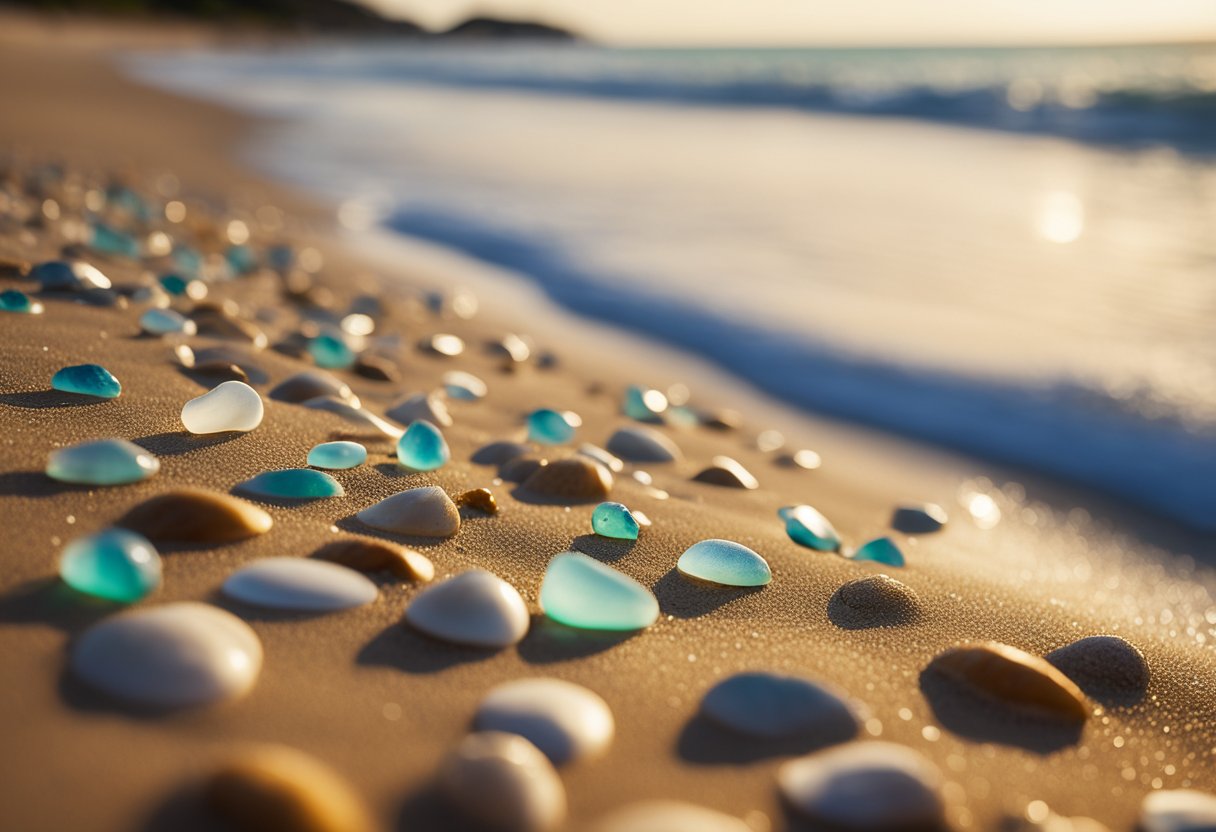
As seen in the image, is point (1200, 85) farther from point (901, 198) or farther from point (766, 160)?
point (901, 198)

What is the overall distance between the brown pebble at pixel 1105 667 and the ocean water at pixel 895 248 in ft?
3.48

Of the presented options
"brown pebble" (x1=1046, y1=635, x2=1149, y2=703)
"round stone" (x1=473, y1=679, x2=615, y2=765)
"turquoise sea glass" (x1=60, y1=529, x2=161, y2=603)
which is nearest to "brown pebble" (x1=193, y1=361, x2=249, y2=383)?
"turquoise sea glass" (x1=60, y1=529, x2=161, y2=603)

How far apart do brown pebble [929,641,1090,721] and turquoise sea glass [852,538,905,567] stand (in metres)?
0.46

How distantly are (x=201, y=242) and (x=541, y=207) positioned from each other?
2144 mm

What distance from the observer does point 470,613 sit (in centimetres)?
99

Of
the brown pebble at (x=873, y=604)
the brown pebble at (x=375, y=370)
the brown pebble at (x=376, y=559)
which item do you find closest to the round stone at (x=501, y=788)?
the brown pebble at (x=376, y=559)

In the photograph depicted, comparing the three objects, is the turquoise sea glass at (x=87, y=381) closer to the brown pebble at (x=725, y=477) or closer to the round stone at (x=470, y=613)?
the round stone at (x=470, y=613)

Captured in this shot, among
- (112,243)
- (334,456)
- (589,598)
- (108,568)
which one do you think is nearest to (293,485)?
(334,456)

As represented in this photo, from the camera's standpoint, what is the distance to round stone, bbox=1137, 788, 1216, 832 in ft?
2.75

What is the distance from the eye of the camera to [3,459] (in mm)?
1171

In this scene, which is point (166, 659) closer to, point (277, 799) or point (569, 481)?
point (277, 799)

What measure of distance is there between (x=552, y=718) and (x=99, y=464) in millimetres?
699

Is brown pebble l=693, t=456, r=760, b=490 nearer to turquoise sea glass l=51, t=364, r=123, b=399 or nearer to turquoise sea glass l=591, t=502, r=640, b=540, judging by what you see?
turquoise sea glass l=591, t=502, r=640, b=540

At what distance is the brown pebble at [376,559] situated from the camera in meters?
1.08
